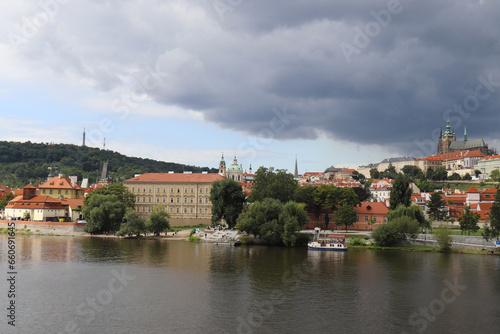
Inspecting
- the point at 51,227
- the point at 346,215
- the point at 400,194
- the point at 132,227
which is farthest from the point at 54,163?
the point at 400,194

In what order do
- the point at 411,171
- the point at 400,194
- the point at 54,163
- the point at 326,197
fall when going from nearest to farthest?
the point at 400,194 < the point at 326,197 < the point at 54,163 < the point at 411,171

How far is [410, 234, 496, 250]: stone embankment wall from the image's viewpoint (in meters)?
52.4

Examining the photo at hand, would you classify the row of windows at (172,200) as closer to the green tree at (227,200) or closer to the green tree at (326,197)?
the green tree at (227,200)

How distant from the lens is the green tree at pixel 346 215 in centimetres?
6894

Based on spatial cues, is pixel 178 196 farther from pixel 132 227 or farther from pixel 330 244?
pixel 330 244

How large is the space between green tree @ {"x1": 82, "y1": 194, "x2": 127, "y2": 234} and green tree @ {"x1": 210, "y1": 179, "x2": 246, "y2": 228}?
16101 mm

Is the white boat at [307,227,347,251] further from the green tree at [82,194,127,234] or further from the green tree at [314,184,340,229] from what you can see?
the green tree at [82,194,127,234]

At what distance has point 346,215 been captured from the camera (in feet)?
226

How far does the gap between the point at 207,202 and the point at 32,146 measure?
129356 mm

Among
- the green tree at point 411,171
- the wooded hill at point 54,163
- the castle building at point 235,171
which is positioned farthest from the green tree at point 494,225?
the green tree at point 411,171

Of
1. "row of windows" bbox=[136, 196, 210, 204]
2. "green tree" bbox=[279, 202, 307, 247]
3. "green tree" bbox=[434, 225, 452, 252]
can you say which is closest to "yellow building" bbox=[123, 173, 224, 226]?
"row of windows" bbox=[136, 196, 210, 204]

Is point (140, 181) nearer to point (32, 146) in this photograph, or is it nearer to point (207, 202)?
point (207, 202)

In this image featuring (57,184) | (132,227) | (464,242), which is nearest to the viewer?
(464,242)

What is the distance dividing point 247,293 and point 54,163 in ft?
540
